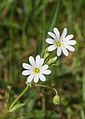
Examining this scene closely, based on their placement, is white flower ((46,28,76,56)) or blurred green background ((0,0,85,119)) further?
blurred green background ((0,0,85,119))

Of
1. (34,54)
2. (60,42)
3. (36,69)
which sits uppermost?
(34,54)

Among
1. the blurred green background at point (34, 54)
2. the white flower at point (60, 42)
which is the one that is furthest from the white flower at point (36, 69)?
the blurred green background at point (34, 54)

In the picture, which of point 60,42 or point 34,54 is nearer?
point 60,42

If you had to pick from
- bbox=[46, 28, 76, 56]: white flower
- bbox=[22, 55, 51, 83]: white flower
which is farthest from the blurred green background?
bbox=[22, 55, 51, 83]: white flower

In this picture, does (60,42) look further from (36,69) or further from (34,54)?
(34,54)

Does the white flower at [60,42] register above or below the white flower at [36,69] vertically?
above

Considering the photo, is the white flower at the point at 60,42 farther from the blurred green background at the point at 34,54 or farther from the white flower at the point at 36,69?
the blurred green background at the point at 34,54

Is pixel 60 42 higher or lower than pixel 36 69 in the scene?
higher

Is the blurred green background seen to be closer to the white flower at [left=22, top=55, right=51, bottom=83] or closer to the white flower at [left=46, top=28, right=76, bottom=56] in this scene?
the white flower at [left=46, top=28, right=76, bottom=56]

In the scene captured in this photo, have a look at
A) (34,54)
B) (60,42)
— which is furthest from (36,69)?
(34,54)
